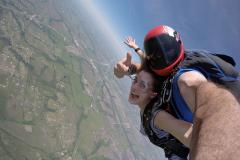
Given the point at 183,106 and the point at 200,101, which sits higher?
the point at 200,101

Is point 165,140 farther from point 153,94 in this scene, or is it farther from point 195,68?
point 195,68

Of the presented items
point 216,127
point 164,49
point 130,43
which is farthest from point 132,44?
point 216,127

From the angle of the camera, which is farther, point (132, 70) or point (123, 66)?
point (123, 66)

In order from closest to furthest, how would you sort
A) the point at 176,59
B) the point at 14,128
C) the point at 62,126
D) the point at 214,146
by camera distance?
the point at 214,146
the point at 176,59
the point at 14,128
the point at 62,126


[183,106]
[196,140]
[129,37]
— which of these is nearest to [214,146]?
[196,140]

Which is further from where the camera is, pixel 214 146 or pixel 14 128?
pixel 14 128

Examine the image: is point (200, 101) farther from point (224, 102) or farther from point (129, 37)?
point (129, 37)

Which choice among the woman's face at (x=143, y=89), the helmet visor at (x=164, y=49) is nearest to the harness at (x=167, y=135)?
the woman's face at (x=143, y=89)
